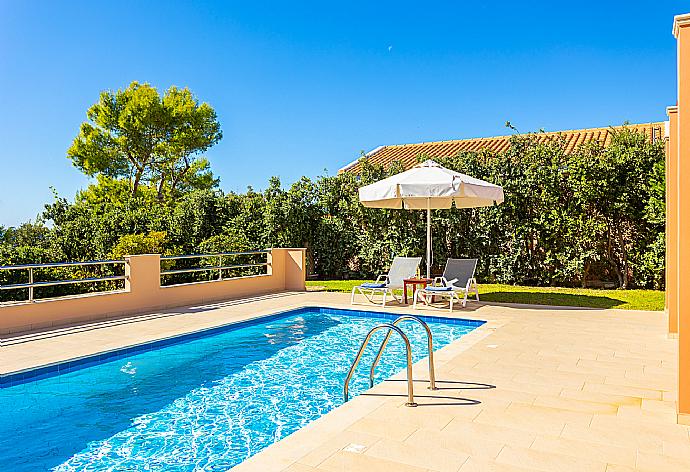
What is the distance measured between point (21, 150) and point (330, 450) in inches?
A: 1345

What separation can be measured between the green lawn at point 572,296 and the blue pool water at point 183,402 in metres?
4.03

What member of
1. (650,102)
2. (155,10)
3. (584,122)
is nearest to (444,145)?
(584,122)

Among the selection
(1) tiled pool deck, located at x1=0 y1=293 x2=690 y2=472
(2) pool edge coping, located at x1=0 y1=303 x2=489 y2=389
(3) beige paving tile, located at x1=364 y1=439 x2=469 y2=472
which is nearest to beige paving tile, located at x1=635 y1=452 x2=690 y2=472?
(1) tiled pool deck, located at x1=0 y1=293 x2=690 y2=472

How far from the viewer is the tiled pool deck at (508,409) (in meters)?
3.58

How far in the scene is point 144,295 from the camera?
35.2 ft

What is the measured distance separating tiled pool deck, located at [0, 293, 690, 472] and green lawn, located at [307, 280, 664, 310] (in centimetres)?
281

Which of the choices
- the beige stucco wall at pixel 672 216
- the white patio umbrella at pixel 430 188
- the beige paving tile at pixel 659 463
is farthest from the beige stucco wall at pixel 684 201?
the white patio umbrella at pixel 430 188

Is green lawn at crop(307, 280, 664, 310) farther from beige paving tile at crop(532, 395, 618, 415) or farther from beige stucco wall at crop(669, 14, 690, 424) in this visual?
beige stucco wall at crop(669, 14, 690, 424)

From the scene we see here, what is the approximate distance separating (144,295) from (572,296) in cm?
964

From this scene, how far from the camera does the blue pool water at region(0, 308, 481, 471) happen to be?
4.46 m

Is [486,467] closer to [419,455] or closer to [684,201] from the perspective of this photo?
[419,455]

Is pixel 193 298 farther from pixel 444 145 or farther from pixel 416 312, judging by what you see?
pixel 444 145

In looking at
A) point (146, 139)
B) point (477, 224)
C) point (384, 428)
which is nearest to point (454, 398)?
point (384, 428)

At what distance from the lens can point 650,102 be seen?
18.7m
